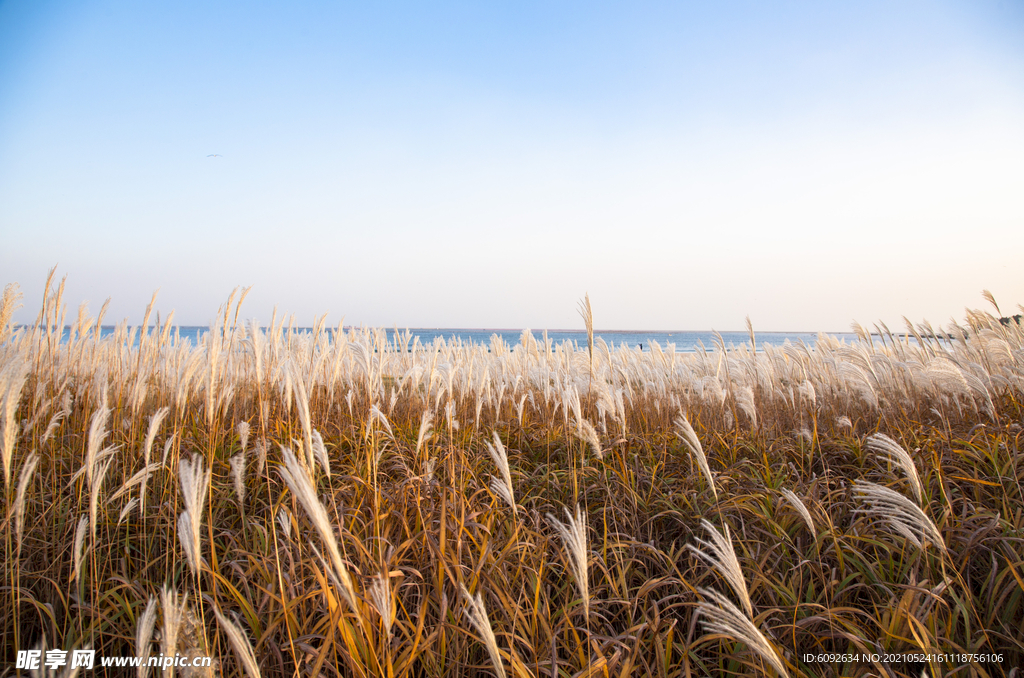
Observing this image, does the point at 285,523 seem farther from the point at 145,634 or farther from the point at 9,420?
the point at 9,420

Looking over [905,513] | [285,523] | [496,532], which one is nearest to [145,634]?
[285,523]

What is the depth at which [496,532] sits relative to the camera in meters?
2.61

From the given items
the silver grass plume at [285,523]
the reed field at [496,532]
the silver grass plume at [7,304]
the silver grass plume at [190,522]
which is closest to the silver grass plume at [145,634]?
the reed field at [496,532]

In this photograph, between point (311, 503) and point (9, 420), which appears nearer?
point (311, 503)

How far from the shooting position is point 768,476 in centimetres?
300

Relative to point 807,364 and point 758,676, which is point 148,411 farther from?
point 807,364

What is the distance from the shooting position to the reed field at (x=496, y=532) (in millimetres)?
1550

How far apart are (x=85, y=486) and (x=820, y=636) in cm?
458

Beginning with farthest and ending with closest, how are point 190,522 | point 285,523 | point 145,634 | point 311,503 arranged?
point 285,523
point 190,522
point 145,634
point 311,503

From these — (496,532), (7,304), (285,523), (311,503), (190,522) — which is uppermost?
(7,304)

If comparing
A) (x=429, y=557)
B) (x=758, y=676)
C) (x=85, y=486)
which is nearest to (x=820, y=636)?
(x=758, y=676)

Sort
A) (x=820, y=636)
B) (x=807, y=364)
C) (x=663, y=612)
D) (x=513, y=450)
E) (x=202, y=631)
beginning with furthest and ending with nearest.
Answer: (x=807, y=364) < (x=513, y=450) < (x=663, y=612) < (x=820, y=636) < (x=202, y=631)

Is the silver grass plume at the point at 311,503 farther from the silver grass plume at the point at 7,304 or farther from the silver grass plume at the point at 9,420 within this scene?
the silver grass plume at the point at 7,304

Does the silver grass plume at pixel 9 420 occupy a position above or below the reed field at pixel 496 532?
above
